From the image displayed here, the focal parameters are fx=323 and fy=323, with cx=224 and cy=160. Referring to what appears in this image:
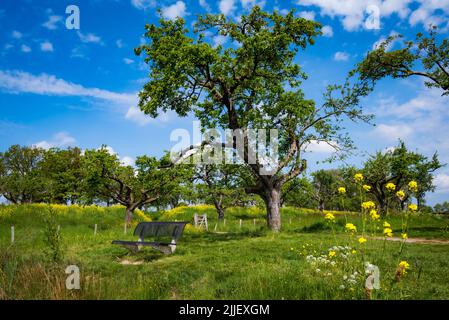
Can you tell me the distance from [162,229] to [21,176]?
141 ft

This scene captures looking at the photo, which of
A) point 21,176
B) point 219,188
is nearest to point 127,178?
point 219,188

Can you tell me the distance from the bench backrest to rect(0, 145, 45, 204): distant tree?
3110 centimetres

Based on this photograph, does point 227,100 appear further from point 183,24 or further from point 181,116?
point 183,24

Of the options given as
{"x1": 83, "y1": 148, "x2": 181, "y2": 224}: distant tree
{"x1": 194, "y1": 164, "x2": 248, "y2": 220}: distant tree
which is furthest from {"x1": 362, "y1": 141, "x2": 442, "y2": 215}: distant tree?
{"x1": 83, "y1": 148, "x2": 181, "y2": 224}: distant tree

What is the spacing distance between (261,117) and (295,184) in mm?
10138

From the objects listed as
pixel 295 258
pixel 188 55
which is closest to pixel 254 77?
pixel 188 55

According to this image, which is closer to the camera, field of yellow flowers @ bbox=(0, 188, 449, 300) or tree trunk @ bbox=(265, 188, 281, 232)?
field of yellow flowers @ bbox=(0, 188, 449, 300)

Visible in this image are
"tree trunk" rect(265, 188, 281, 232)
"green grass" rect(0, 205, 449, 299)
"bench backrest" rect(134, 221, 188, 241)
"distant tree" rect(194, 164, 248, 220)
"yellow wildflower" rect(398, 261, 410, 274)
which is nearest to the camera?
"yellow wildflower" rect(398, 261, 410, 274)

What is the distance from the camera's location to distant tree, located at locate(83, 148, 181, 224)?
2214 cm

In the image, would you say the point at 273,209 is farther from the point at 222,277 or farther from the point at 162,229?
the point at 222,277

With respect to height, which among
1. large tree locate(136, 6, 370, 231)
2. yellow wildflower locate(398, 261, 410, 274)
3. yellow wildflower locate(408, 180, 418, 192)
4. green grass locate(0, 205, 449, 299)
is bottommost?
green grass locate(0, 205, 449, 299)

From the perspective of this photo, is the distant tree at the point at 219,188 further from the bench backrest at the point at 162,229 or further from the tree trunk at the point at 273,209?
the bench backrest at the point at 162,229

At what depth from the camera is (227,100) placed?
55.2ft

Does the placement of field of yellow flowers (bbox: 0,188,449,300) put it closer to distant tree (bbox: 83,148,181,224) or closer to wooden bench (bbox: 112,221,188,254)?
wooden bench (bbox: 112,221,188,254)
